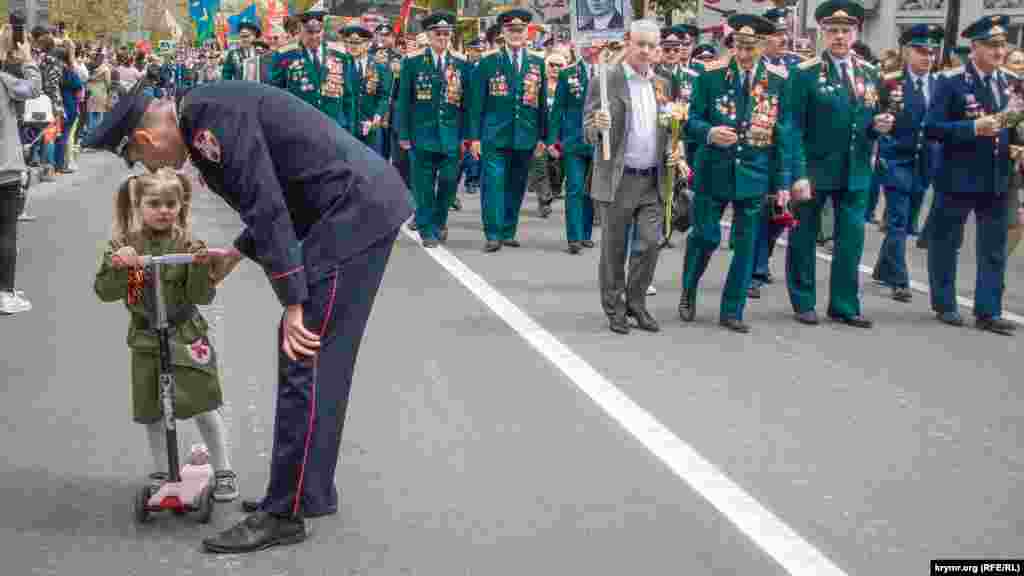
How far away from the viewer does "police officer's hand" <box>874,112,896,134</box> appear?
386 inches

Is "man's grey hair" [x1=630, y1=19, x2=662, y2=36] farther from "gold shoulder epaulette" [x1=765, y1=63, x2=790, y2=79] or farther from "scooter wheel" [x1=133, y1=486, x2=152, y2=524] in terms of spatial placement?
"scooter wheel" [x1=133, y1=486, x2=152, y2=524]

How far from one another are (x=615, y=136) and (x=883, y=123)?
1893 mm

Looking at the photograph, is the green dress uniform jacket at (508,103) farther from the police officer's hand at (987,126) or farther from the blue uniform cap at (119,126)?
the blue uniform cap at (119,126)

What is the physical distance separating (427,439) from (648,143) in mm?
3697

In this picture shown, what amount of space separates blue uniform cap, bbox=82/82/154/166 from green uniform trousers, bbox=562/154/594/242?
8.85m

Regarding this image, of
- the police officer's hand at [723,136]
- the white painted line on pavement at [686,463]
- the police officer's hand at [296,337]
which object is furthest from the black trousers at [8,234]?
the police officer's hand at [296,337]

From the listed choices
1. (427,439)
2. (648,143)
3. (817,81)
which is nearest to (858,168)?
(817,81)

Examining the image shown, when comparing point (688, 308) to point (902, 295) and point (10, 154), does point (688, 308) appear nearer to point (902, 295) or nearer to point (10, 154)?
point (902, 295)

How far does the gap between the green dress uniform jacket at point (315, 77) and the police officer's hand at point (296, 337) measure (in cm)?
1089

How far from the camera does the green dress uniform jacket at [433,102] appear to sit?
14281 millimetres

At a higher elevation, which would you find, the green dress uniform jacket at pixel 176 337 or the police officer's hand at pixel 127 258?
the police officer's hand at pixel 127 258

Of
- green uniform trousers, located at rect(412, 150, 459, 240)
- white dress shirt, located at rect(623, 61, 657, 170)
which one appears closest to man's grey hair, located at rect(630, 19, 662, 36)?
white dress shirt, located at rect(623, 61, 657, 170)

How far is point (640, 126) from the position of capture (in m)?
9.53

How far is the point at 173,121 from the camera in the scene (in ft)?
15.2
